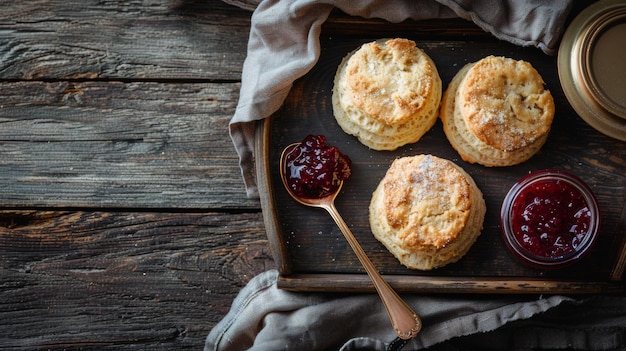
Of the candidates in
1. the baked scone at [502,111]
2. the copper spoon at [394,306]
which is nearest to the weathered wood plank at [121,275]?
the copper spoon at [394,306]

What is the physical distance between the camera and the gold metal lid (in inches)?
117

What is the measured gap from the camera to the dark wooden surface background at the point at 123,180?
348 cm

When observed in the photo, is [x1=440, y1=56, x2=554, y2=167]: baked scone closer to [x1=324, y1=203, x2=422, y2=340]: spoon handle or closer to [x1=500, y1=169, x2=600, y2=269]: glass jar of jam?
[x1=500, y1=169, x2=600, y2=269]: glass jar of jam

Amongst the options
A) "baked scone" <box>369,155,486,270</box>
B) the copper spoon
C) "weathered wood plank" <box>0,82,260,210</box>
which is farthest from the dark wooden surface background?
"baked scone" <box>369,155,486,270</box>

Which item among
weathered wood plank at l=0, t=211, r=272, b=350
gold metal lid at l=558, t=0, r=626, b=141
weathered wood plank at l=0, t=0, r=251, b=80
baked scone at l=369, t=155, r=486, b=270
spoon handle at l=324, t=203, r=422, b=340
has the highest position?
gold metal lid at l=558, t=0, r=626, b=141

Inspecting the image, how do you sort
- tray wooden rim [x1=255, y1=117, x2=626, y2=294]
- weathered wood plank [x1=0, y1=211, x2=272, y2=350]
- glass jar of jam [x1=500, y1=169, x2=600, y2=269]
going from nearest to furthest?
glass jar of jam [x1=500, y1=169, x2=600, y2=269]
tray wooden rim [x1=255, y1=117, x2=626, y2=294]
weathered wood plank [x1=0, y1=211, x2=272, y2=350]

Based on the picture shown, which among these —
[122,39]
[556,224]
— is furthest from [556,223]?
[122,39]

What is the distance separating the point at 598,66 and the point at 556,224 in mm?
791

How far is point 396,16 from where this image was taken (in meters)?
3.12

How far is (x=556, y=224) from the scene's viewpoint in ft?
9.48

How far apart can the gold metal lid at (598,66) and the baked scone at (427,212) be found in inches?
26.2

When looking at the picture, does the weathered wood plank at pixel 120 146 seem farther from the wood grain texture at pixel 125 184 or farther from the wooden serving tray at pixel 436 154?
the wooden serving tray at pixel 436 154

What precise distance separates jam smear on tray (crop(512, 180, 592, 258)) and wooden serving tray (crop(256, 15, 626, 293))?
0.21 m

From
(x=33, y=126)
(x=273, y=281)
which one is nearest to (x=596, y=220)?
(x=273, y=281)
